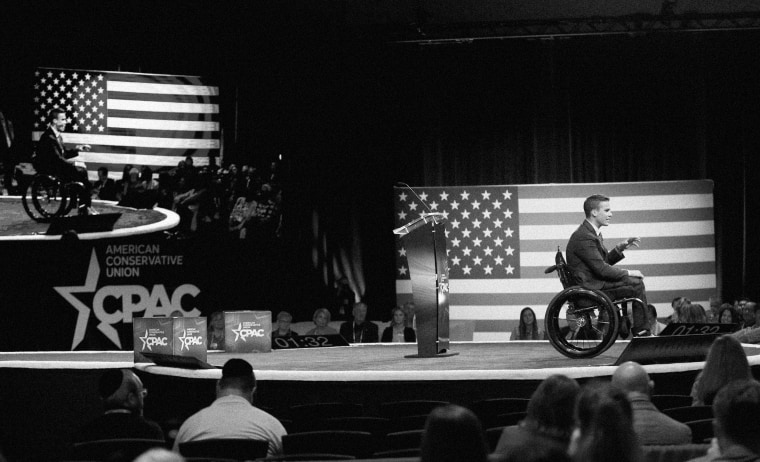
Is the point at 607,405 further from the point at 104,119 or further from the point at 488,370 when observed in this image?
the point at 104,119

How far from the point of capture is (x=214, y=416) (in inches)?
170

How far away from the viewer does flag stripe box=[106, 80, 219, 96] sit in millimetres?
11555

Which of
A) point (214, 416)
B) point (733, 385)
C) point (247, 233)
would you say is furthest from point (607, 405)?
point (247, 233)


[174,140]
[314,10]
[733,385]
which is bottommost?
[733,385]

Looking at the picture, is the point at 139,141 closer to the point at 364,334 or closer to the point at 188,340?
the point at 364,334

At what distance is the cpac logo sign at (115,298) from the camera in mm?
11102

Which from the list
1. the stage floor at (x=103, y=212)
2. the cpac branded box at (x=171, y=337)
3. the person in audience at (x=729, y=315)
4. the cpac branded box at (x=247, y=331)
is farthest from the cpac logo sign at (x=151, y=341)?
the person in audience at (x=729, y=315)

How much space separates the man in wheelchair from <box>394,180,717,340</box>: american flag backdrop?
4173 mm

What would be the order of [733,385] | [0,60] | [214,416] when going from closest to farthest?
[733,385]
[214,416]
[0,60]

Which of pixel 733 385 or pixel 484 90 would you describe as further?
pixel 484 90

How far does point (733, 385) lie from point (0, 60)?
1015 centimetres

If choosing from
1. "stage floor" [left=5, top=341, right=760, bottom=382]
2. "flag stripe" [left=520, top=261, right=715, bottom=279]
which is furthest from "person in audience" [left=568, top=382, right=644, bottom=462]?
"flag stripe" [left=520, top=261, right=715, bottom=279]

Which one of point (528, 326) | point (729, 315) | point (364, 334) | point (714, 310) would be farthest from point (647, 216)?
point (364, 334)

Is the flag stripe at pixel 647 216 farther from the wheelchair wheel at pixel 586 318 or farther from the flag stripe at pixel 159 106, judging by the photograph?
the wheelchair wheel at pixel 586 318
